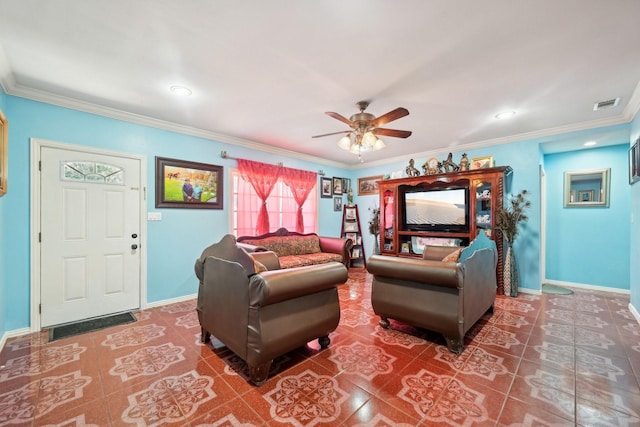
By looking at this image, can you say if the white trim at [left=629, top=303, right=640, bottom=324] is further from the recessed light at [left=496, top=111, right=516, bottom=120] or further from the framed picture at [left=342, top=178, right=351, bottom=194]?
the framed picture at [left=342, top=178, right=351, bottom=194]

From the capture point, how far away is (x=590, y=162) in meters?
4.38

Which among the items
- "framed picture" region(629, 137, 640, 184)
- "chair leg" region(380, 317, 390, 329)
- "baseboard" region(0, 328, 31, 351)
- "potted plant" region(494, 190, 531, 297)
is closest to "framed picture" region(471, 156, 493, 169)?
"potted plant" region(494, 190, 531, 297)

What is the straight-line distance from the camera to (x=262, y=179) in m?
4.74

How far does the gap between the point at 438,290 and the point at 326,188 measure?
4.01 metres

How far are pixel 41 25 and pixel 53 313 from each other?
9.22ft

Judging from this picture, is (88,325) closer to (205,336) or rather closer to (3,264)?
(3,264)

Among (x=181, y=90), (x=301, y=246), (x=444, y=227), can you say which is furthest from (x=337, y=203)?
(x=181, y=90)

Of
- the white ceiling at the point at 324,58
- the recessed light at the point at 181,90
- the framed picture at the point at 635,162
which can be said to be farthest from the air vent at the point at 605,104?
the recessed light at the point at 181,90

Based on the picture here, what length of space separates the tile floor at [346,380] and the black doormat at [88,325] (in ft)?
0.39

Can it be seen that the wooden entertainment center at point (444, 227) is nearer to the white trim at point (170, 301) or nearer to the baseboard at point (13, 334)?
the white trim at point (170, 301)

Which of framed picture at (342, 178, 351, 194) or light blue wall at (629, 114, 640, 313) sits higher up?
framed picture at (342, 178, 351, 194)

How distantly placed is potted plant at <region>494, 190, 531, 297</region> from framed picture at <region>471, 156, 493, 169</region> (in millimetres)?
679

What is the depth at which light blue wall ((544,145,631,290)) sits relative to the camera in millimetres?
4121

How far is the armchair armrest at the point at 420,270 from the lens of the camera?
222 centimetres
